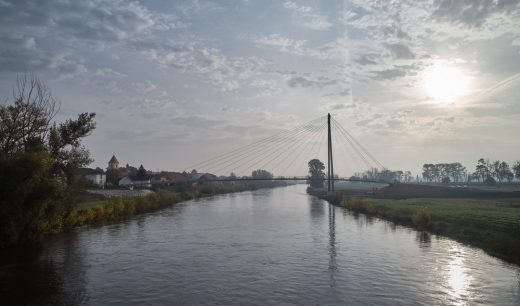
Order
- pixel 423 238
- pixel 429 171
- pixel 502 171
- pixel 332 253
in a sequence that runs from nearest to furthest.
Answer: pixel 332 253, pixel 423 238, pixel 502 171, pixel 429 171

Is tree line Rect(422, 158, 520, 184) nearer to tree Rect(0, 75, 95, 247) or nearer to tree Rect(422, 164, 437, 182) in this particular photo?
tree Rect(422, 164, 437, 182)

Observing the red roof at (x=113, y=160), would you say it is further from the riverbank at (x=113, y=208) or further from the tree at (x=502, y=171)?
the tree at (x=502, y=171)

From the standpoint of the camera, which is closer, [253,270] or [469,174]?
[253,270]

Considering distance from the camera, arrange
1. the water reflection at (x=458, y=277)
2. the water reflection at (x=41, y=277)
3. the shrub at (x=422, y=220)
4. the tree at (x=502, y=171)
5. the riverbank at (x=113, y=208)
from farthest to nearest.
A: 1. the tree at (x=502, y=171)
2. the riverbank at (x=113, y=208)
3. the shrub at (x=422, y=220)
4. the water reflection at (x=458, y=277)
5. the water reflection at (x=41, y=277)

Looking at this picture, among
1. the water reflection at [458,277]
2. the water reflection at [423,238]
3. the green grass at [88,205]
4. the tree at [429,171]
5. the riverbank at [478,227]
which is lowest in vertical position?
the water reflection at [458,277]

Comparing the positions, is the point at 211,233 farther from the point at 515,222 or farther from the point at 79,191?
the point at 515,222

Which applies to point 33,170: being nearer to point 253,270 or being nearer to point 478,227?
point 253,270

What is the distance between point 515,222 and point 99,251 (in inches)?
1192

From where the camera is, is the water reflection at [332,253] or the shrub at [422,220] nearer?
the water reflection at [332,253]

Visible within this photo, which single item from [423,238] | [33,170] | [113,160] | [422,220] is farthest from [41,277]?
[113,160]

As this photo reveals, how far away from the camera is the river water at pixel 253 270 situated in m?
17.9

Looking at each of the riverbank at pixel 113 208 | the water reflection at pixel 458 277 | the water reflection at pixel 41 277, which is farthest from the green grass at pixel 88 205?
the water reflection at pixel 458 277

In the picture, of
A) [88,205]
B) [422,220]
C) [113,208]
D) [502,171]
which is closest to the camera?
[422,220]

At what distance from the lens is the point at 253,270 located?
22.7m
